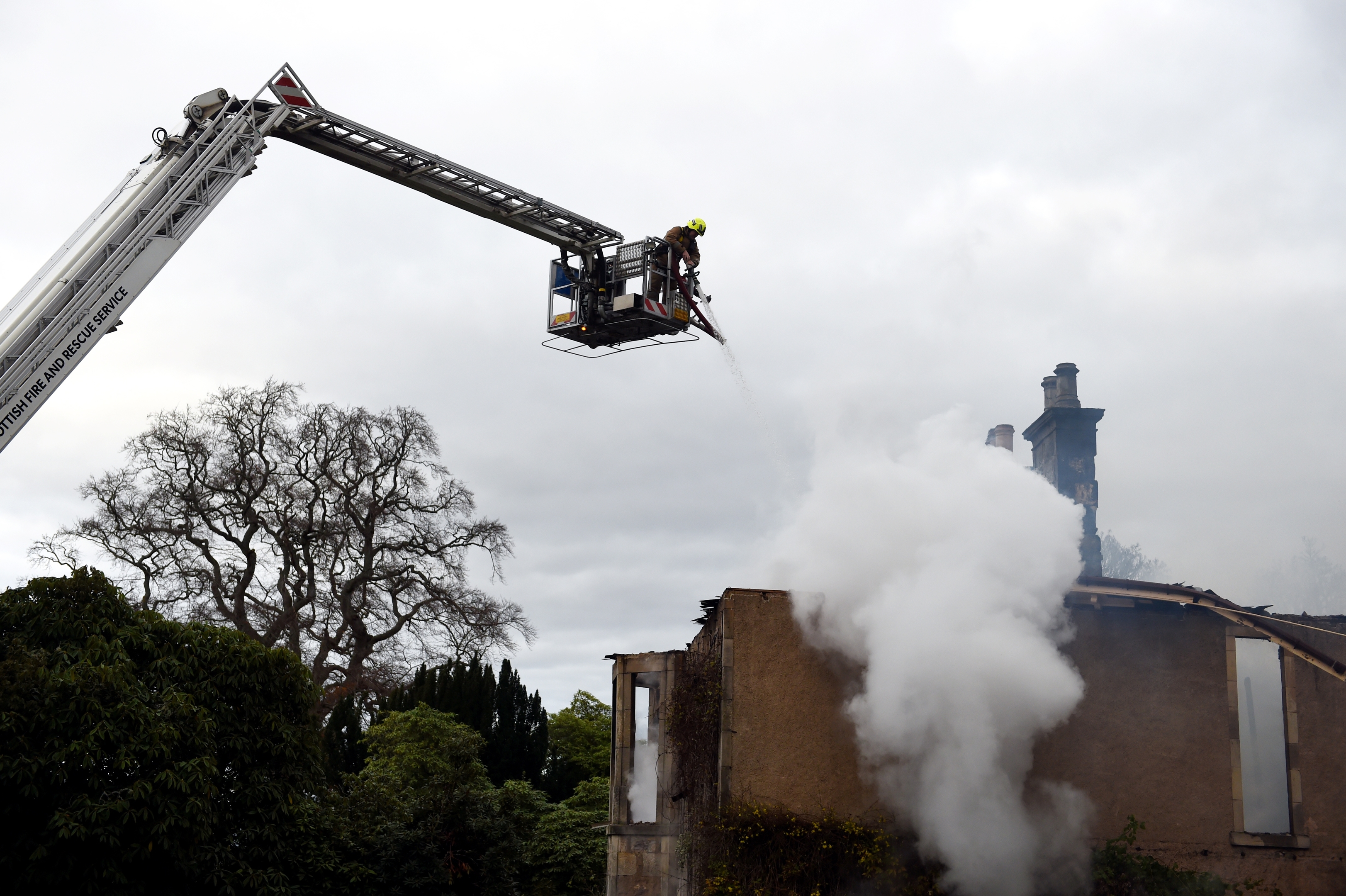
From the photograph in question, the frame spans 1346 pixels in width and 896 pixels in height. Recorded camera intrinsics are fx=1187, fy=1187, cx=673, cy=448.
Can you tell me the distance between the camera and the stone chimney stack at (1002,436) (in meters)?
31.4

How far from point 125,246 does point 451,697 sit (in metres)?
20.7

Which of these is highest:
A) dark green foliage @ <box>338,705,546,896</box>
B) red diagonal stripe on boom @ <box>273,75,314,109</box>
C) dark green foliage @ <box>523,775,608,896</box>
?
red diagonal stripe on boom @ <box>273,75,314,109</box>

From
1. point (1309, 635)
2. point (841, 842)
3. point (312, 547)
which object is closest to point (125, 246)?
point (841, 842)

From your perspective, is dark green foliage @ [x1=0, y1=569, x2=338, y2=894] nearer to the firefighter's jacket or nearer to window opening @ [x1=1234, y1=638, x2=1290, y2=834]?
the firefighter's jacket

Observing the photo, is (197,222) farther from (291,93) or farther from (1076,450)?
(1076,450)

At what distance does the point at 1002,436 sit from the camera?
103 feet

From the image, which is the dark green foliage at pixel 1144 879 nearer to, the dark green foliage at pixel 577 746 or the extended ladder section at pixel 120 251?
the extended ladder section at pixel 120 251

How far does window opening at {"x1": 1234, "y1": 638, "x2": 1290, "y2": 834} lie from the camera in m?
16.9

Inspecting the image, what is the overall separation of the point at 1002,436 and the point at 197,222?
21.9 m

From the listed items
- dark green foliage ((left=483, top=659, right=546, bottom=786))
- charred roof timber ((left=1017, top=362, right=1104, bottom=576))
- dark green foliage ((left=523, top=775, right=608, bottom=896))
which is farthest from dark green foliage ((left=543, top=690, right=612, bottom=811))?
charred roof timber ((left=1017, top=362, right=1104, bottom=576))

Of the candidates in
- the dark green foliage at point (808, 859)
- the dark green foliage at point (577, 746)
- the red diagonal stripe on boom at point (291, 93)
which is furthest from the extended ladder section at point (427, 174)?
the dark green foliage at point (577, 746)

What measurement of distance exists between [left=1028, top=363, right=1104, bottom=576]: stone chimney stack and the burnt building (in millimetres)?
10548

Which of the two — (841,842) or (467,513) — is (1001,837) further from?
(467,513)

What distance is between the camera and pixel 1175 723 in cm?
1697
